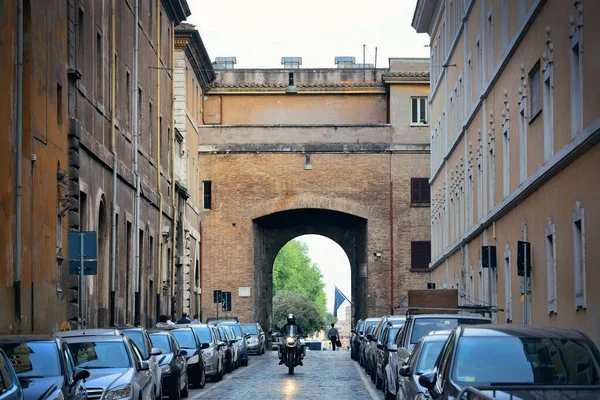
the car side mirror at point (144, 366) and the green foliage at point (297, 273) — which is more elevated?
the green foliage at point (297, 273)

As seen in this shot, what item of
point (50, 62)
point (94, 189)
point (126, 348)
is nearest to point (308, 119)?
point (94, 189)

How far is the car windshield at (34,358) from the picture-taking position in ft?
45.9

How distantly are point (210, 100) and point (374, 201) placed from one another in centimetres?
990

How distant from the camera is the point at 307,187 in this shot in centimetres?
6200

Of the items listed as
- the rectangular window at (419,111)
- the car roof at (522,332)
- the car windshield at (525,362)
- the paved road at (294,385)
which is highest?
the rectangular window at (419,111)

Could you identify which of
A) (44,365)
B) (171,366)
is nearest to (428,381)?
(44,365)

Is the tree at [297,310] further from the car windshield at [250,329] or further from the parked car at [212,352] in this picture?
the parked car at [212,352]

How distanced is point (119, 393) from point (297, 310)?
323 feet

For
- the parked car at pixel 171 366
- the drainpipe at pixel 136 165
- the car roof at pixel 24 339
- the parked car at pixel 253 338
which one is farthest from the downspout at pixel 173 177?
the car roof at pixel 24 339

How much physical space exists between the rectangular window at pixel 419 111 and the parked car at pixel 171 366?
126ft

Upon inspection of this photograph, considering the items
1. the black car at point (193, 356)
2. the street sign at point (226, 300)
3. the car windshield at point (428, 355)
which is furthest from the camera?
the street sign at point (226, 300)

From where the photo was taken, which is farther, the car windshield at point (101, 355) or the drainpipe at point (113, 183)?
the drainpipe at point (113, 183)

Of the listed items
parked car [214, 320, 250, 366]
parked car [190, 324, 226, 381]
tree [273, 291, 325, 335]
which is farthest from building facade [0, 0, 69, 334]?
tree [273, 291, 325, 335]

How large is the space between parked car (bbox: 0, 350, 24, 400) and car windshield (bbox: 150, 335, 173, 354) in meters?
12.7
